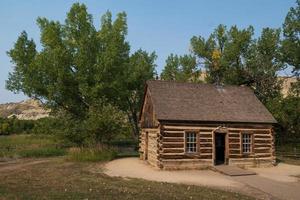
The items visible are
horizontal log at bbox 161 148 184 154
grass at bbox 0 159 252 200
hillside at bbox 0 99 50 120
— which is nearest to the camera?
grass at bbox 0 159 252 200

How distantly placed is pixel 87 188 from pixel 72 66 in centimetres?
2695

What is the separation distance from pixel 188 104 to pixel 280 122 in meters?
17.3

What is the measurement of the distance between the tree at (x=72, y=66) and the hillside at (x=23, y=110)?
111991mm

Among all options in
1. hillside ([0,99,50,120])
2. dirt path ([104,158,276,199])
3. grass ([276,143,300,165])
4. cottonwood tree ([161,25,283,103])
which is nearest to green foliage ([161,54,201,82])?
cottonwood tree ([161,25,283,103])

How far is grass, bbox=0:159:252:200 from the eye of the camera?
1398 cm

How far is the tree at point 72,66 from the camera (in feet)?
129

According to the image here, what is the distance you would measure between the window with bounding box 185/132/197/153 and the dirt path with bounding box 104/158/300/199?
163 centimetres

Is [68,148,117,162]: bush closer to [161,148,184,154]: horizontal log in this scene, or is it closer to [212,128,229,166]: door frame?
[161,148,184,154]: horizontal log

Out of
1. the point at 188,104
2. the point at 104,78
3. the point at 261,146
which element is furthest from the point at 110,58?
the point at 261,146

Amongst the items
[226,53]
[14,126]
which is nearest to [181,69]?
[226,53]

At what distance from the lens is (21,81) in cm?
4178

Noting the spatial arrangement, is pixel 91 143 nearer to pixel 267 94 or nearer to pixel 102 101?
pixel 102 101

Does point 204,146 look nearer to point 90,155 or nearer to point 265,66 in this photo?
point 90,155

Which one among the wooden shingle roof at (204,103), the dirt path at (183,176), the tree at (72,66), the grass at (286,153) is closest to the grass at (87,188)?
the dirt path at (183,176)
